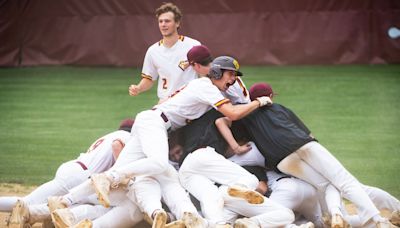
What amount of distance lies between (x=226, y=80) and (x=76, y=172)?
1591 mm

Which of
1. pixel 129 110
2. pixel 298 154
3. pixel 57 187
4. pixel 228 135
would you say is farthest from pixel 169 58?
pixel 129 110

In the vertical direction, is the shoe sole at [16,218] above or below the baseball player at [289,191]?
below

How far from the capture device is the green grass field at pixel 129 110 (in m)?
10.4

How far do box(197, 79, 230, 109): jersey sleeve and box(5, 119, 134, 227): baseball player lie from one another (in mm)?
928

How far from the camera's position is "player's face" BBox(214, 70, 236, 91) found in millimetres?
7145

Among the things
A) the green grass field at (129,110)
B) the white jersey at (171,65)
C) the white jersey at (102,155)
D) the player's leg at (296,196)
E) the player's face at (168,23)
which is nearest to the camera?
the player's leg at (296,196)

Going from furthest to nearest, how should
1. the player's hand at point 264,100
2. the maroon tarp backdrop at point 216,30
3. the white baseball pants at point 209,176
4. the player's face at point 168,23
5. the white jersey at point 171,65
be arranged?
the maroon tarp backdrop at point 216,30
the white jersey at point 171,65
the player's face at point 168,23
the player's hand at point 264,100
the white baseball pants at point 209,176

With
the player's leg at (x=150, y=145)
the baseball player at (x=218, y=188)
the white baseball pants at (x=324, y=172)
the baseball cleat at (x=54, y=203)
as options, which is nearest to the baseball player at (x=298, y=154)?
the white baseball pants at (x=324, y=172)

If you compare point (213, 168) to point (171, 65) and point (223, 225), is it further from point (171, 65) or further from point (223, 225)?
point (171, 65)

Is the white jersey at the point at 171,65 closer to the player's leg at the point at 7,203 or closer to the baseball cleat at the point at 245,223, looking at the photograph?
the player's leg at the point at 7,203

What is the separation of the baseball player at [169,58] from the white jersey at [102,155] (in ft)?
3.68

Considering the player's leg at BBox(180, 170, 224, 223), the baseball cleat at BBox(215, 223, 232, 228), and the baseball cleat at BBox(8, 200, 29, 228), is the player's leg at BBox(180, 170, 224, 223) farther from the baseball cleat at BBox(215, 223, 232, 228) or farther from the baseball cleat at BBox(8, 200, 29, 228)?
the baseball cleat at BBox(8, 200, 29, 228)

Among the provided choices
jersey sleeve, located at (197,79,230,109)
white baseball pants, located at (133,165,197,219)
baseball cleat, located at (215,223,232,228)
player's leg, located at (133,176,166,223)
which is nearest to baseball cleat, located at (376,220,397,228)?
baseball cleat, located at (215,223,232,228)

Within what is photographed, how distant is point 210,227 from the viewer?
6.34 m
